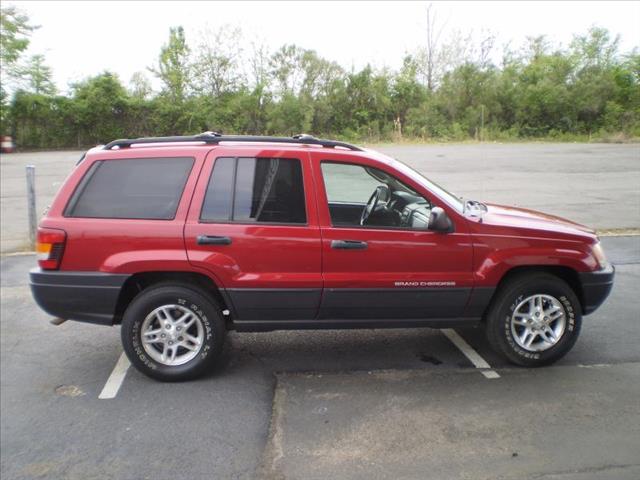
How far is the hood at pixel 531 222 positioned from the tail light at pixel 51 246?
3.18m

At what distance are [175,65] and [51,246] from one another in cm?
3127

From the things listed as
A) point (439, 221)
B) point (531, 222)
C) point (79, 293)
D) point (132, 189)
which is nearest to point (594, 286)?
point (531, 222)

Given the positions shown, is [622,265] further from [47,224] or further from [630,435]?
[47,224]

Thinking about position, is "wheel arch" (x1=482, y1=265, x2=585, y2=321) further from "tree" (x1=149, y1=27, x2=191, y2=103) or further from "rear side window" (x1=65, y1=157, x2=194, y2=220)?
"tree" (x1=149, y1=27, x2=191, y2=103)

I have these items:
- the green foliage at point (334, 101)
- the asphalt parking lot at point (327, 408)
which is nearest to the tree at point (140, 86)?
the green foliage at point (334, 101)

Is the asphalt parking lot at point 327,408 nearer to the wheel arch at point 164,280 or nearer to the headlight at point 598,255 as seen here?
the wheel arch at point 164,280

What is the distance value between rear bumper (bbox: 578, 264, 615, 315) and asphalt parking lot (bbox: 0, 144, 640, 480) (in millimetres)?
477

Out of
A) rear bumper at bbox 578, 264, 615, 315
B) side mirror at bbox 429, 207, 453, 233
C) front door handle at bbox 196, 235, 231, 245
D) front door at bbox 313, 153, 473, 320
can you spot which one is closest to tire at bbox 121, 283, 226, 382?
front door handle at bbox 196, 235, 231, 245

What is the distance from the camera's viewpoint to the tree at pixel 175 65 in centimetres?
3253

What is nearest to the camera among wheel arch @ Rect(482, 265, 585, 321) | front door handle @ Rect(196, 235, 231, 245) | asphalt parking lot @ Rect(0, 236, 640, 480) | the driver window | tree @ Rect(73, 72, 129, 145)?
asphalt parking lot @ Rect(0, 236, 640, 480)

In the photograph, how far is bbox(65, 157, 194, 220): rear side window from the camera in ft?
14.2

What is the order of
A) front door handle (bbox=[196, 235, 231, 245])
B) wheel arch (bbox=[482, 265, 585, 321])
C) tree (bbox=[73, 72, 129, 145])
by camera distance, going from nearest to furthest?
front door handle (bbox=[196, 235, 231, 245]) < wheel arch (bbox=[482, 265, 585, 321]) < tree (bbox=[73, 72, 129, 145])

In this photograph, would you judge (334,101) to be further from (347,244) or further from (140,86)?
(347,244)

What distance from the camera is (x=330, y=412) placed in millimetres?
3916
